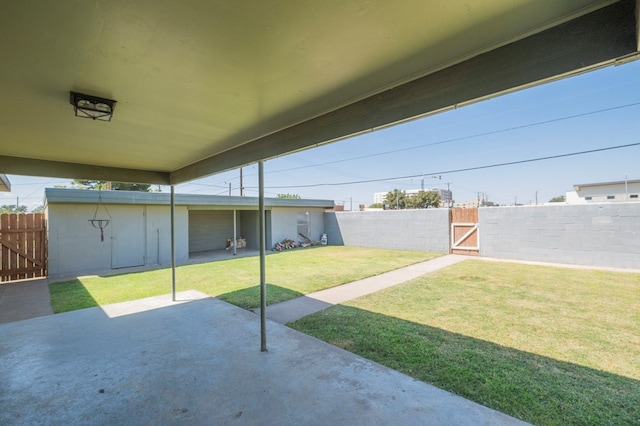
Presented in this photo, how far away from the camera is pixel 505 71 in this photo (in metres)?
1.50

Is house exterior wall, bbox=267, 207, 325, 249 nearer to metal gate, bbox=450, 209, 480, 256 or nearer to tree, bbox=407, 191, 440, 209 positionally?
metal gate, bbox=450, 209, 480, 256

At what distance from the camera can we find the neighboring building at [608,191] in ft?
71.4

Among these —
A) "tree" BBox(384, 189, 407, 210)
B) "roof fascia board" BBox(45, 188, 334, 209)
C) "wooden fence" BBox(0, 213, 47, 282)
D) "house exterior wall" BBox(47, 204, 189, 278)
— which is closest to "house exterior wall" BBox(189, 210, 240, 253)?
"roof fascia board" BBox(45, 188, 334, 209)

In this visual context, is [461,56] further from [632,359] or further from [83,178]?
[83,178]

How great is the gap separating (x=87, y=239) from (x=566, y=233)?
14.9 m

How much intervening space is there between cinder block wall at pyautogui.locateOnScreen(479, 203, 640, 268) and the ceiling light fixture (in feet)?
36.9

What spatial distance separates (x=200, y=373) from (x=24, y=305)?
509 centimetres

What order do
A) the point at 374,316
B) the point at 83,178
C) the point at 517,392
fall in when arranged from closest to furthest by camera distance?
the point at 517,392, the point at 374,316, the point at 83,178

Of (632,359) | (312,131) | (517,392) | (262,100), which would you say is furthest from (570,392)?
(262,100)

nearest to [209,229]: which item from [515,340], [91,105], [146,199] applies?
[146,199]

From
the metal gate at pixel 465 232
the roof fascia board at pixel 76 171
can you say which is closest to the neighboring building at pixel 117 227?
the roof fascia board at pixel 76 171

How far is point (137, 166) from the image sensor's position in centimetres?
500

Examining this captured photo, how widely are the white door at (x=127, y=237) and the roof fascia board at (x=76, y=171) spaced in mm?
5345

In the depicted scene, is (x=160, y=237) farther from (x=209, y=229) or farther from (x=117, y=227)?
(x=209, y=229)
